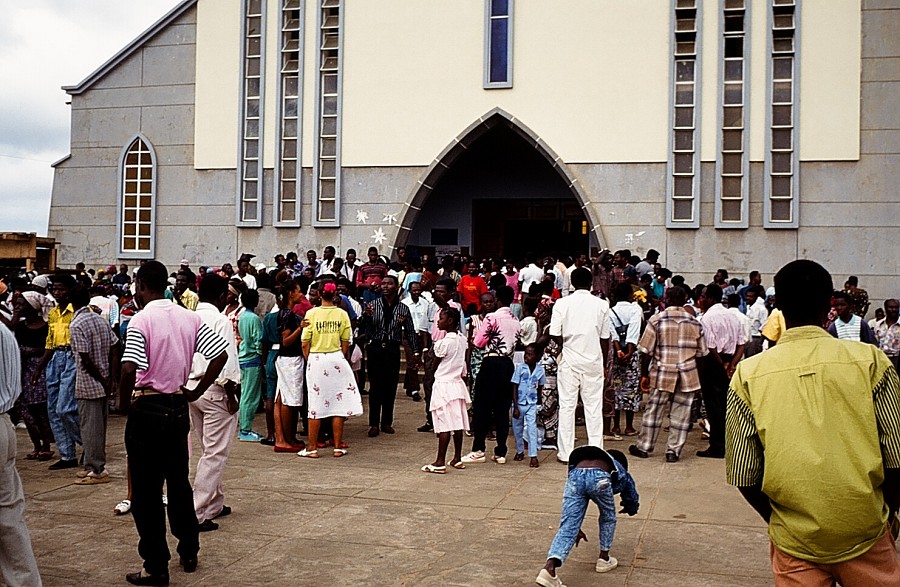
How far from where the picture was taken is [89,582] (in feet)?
18.6

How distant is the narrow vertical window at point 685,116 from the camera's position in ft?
63.5

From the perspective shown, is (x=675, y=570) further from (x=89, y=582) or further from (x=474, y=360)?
(x=474, y=360)

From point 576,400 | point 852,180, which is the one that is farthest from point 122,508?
point 852,180

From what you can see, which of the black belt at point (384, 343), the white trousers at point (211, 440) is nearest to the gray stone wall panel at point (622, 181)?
the black belt at point (384, 343)

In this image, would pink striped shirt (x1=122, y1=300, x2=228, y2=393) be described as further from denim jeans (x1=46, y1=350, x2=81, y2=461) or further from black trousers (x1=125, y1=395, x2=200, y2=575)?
denim jeans (x1=46, y1=350, x2=81, y2=461)

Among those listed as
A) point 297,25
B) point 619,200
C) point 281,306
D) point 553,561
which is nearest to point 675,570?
point 553,561

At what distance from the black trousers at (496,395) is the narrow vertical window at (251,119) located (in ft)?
43.1

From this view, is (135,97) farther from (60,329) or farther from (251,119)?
(60,329)

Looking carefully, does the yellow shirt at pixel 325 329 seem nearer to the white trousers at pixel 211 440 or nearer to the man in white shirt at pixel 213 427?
the man in white shirt at pixel 213 427

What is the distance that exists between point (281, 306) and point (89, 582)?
16.4 ft

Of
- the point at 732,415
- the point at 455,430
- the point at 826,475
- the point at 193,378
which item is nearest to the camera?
the point at 826,475

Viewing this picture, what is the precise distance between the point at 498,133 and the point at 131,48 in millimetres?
8642

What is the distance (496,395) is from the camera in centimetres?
937

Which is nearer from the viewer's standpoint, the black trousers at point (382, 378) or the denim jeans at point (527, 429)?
the denim jeans at point (527, 429)
